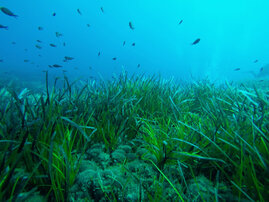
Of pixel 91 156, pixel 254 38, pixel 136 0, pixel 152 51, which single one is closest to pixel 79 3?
pixel 136 0

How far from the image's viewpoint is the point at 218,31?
164375mm

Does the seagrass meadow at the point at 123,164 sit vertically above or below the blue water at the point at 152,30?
below

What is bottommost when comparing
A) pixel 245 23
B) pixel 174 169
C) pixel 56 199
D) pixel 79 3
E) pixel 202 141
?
pixel 56 199

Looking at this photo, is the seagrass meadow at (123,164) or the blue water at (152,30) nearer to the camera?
the seagrass meadow at (123,164)

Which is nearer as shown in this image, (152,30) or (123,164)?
(123,164)

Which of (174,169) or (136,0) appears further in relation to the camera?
(136,0)

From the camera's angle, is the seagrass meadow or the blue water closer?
the seagrass meadow

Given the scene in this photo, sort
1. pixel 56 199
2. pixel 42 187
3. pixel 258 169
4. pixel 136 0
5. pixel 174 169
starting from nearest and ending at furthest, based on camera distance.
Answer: pixel 56 199 < pixel 42 187 < pixel 258 169 < pixel 174 169 < pixel 136 0

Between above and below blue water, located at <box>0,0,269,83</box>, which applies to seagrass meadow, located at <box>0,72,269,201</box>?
below

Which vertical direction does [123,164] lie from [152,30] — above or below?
below

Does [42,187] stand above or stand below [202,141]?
below

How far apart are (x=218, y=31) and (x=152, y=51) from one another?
79.0m

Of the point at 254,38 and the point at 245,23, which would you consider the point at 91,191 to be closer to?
the point at 245,23

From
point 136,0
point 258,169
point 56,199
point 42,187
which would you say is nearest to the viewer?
point 56,199
